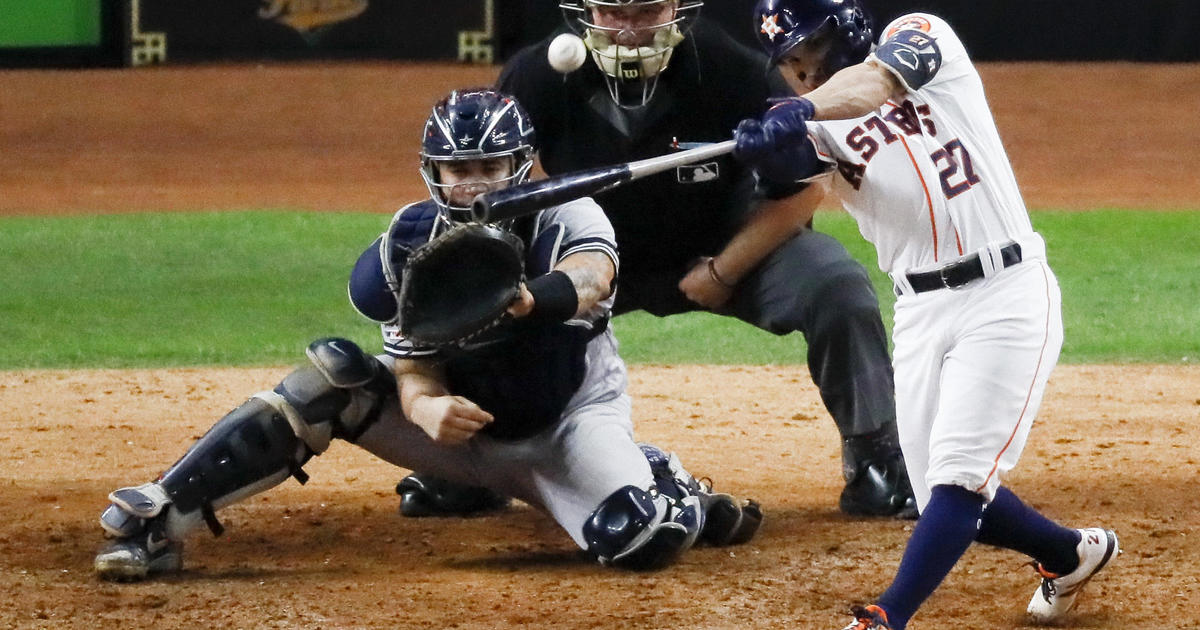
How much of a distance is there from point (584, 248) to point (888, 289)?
5.02m

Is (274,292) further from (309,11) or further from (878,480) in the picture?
(309,11)

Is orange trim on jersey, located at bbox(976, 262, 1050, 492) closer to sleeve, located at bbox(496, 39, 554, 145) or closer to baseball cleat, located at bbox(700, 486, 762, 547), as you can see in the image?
baseball cleat, located at bbox(700, 486, 762, 547)

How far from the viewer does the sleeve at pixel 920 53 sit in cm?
364

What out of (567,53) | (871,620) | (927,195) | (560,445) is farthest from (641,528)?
(567,53)

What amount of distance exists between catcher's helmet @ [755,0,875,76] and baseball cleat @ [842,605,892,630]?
4.04 feet

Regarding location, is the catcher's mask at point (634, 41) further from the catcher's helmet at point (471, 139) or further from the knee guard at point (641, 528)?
the knee guard at point (641, 528)

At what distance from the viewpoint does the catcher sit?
412 cm

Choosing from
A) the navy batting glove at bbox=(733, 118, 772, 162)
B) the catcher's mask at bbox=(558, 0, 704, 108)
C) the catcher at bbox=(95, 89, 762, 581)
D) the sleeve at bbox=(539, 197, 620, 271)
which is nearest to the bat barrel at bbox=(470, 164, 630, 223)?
the navy batting glove at bbox=(733, 118, 772, 162)

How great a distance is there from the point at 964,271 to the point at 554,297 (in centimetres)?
98

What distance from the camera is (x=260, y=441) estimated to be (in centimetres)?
430

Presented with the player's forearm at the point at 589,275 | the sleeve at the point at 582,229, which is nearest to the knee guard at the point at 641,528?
the player's forearm at the point at 589,275

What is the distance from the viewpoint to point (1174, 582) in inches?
166

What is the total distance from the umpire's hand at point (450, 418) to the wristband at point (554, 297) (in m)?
0.27

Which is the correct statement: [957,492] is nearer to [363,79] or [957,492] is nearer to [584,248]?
[584,248]
